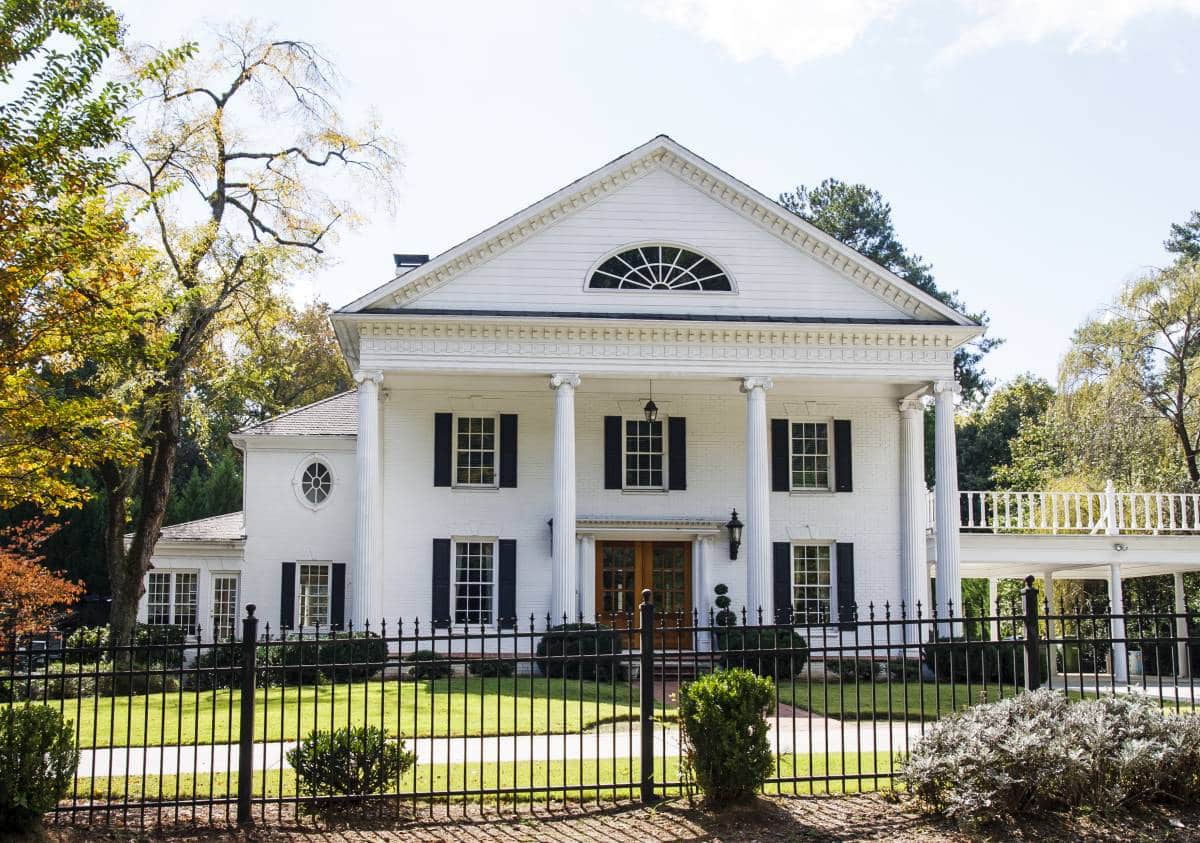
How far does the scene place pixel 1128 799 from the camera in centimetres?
947

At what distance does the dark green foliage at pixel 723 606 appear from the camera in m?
23.4

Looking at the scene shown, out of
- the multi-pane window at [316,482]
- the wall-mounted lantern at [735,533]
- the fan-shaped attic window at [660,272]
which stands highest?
the fan-shaped attic window at [660,272]

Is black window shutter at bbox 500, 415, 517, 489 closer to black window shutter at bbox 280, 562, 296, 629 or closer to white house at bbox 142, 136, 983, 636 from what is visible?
white house at bbox 142, 136, 983, 636

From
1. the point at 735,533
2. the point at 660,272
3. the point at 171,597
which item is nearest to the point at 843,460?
the point at 735,533

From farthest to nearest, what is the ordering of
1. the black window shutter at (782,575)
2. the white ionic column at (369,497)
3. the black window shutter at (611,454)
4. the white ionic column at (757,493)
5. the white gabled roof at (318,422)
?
the white gabled roof at (318,422)
the black window shutter at (611,454)
the black window shutter at (782,575)
the white ionic column at (757,493)
the white ionic column at (369,497)

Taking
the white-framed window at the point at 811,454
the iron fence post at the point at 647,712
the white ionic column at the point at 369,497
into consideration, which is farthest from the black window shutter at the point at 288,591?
the iron fence post at the point at 647,712

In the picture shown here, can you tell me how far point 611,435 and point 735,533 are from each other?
3.38 m

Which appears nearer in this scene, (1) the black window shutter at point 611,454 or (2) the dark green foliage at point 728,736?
(2) the dark green foliage at point 728,736

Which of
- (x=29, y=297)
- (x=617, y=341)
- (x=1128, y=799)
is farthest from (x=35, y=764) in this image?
(x=617, y=341)

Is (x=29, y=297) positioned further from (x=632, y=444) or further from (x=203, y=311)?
(x=632, y=444)

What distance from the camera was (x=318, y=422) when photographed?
2620 centimetres

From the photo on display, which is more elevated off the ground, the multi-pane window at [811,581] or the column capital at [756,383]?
the column capital at [756,383]

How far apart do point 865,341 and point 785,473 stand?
12.6 feet

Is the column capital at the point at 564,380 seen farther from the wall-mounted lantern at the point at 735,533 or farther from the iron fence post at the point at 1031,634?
the iron fence post at the point at 1031,634
